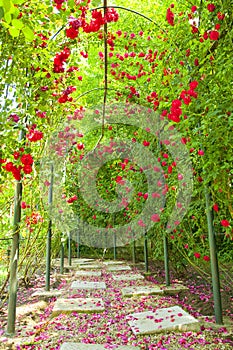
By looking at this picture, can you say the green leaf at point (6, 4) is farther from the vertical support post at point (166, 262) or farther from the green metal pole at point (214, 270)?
the vertical support post at point (166, 262)

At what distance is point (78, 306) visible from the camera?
249 centimetres

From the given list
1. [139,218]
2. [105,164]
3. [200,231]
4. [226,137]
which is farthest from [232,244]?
[105,164]

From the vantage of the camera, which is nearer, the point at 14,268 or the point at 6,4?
the point at 6,4

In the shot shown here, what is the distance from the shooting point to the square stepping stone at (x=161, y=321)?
1.89 meters

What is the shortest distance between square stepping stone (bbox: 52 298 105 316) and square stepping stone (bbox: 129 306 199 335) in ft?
1.19

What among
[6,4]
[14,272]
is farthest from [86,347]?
[6,4]

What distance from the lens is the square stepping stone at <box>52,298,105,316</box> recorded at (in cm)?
237

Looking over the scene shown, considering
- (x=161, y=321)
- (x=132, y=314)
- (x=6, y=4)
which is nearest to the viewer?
(x=6, y=4)

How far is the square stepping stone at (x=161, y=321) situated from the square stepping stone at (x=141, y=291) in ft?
1.91

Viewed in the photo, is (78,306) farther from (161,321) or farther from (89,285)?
(89,285)

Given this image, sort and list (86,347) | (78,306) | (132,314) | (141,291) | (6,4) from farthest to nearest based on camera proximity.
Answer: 1. (141,291)
2. (78,306)
3. (132,314)
4. (86,347)
5. (6,4)

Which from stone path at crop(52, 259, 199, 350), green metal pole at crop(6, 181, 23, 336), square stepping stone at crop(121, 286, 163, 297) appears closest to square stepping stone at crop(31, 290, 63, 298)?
stone path at crop(52, 259, 199, 350)

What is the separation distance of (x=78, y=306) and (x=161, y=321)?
0.76 m

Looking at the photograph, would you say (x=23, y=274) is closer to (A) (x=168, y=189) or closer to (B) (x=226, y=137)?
(A) (x=168, y=189)
